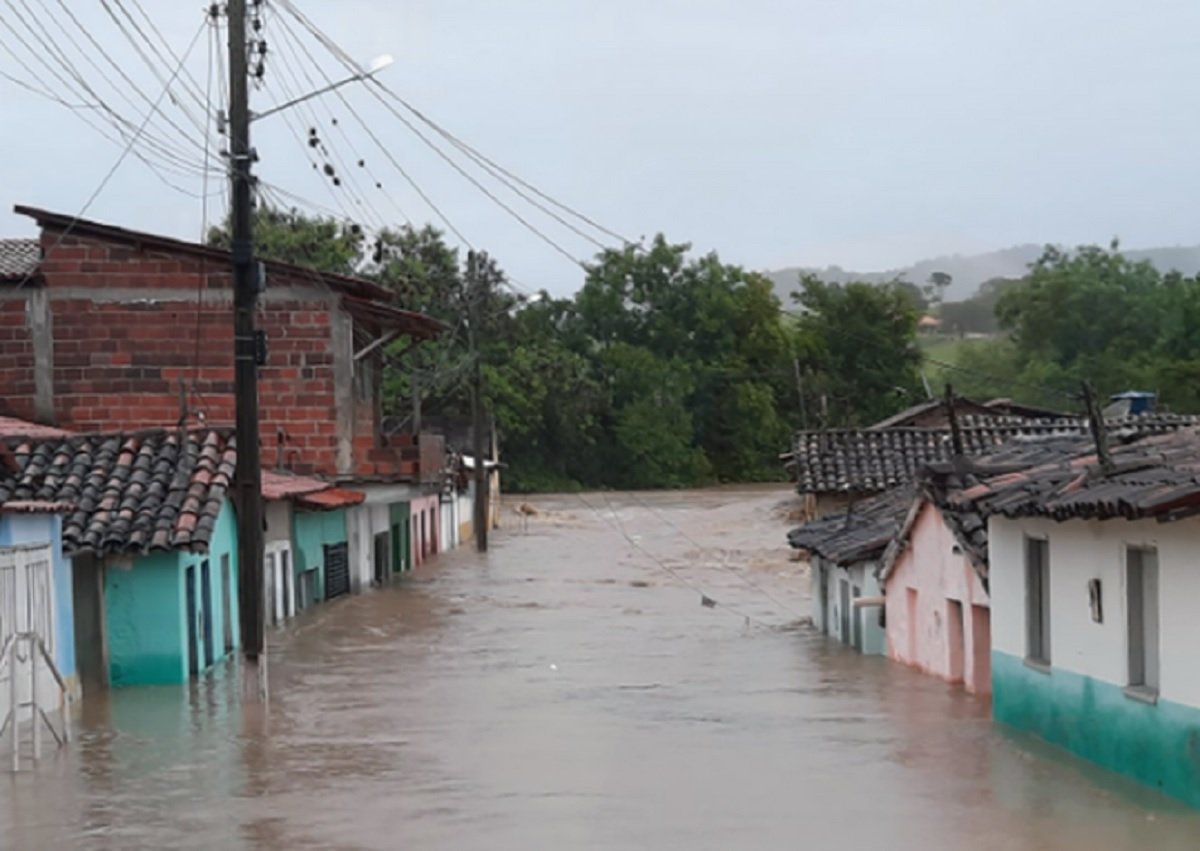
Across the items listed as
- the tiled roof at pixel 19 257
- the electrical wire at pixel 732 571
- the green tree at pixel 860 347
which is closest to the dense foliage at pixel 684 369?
the green tree at pixel 860 347

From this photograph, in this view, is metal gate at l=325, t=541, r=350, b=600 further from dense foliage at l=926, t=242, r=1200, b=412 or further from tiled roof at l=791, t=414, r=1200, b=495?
dense foliage at l=926, t=242, r=1200, b=412

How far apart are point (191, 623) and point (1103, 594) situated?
41.5 feet

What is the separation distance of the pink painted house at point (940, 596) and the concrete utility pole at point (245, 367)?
797cm

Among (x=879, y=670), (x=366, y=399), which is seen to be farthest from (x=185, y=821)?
(x=366, y=399)

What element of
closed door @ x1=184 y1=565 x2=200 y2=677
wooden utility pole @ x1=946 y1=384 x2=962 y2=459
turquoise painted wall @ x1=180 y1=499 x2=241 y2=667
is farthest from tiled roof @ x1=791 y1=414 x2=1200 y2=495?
closed door @ x1=184 y1=565 x2=200 y2=677

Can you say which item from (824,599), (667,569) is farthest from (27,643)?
(667,569)

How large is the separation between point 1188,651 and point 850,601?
16822mm

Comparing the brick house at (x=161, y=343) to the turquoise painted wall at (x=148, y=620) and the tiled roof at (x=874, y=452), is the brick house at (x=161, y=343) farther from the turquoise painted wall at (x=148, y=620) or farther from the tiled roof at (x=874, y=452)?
the tiled roof at (x=874, y=452)

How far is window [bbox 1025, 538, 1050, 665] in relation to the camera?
18.4 m

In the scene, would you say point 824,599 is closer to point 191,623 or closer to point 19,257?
point 191,623

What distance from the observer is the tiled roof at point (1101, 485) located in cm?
1354

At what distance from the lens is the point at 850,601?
101ft

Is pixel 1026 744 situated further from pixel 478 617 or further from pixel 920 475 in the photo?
pixel 478 617

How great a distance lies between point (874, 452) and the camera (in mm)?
43562
